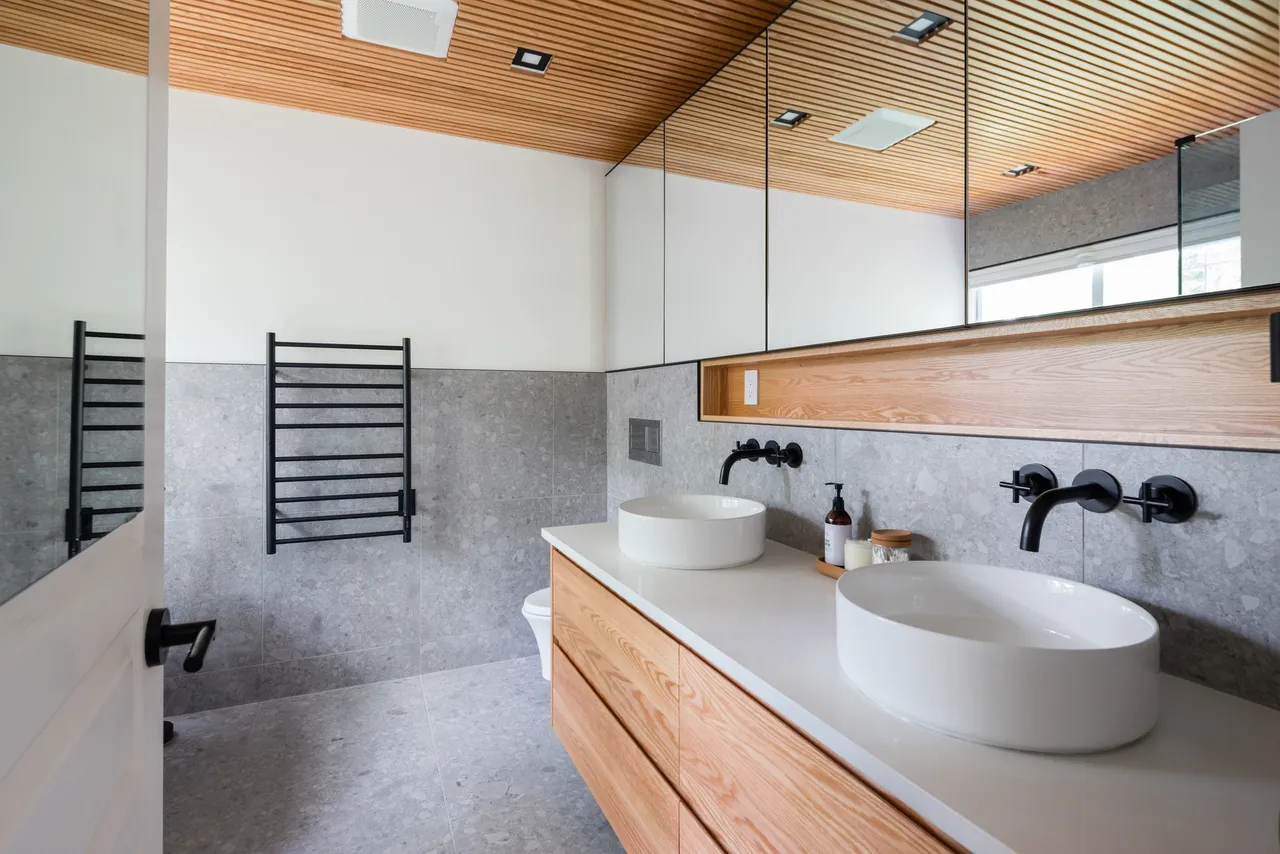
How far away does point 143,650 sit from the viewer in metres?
0.78

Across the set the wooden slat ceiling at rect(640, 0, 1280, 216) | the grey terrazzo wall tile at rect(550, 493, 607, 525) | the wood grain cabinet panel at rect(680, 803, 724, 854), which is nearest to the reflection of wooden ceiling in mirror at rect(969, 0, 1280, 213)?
the wooden slat ceiling at rect(640, 0, 1280, 216)

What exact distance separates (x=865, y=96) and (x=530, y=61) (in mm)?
1203

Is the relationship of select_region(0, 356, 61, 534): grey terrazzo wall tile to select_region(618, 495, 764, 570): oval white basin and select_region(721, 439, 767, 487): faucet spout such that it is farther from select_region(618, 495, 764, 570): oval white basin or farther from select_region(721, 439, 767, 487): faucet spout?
select_region(721, 439, 767, 487): faucet spout

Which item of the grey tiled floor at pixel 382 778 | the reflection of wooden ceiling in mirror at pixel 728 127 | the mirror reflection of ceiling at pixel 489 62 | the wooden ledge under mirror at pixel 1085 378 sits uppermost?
the mirror reflection of ceiling at pixel 489 62

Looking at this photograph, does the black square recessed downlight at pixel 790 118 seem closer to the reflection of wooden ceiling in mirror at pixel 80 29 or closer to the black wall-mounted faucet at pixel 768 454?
the black wall-mounted faucet at pixel 768 454

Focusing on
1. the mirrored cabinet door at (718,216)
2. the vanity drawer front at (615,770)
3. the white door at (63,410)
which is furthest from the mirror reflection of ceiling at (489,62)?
the vanity drawer front at (615,770)

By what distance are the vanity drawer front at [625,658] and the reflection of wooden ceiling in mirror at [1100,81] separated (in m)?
1.16

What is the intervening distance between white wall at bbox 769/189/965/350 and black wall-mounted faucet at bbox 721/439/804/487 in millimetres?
306

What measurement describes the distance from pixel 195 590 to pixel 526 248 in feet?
6.39

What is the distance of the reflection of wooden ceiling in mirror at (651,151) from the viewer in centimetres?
261

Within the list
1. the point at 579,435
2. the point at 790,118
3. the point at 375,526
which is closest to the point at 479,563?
the point at 375,526

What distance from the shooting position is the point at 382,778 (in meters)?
2.07

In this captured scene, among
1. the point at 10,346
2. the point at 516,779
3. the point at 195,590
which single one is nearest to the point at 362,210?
the point at 195,590

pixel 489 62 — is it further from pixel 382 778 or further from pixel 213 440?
pixel 382 778
